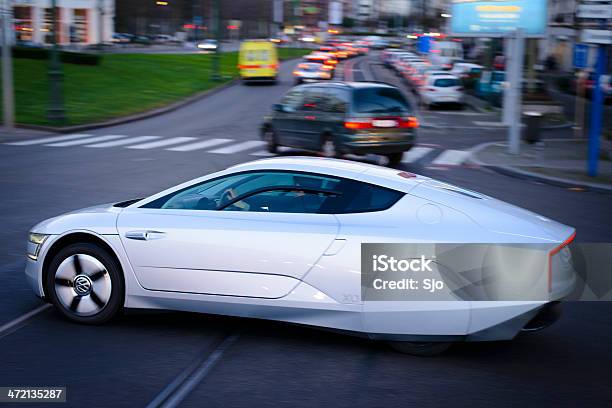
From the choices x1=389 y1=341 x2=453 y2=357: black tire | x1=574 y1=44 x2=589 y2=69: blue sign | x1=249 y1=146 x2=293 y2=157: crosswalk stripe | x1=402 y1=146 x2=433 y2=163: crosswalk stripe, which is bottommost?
x1=402 y1=146 x2=433 y2=163: crosswalk stripe

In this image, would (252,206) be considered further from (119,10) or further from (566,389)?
(119,10)

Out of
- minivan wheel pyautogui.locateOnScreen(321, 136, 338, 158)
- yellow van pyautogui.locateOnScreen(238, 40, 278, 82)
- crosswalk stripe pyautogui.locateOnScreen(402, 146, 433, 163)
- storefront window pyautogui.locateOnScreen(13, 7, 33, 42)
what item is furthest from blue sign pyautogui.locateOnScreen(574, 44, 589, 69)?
storefront window pyautogui.locateOnScreen(13, 7, 33, 42)

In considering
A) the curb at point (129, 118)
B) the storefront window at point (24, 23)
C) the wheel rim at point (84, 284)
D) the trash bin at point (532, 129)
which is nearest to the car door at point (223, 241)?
the wheel rim at point (84, 284)

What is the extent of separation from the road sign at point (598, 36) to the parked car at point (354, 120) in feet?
13.8

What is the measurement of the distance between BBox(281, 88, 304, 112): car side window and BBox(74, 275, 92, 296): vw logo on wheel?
13.8m

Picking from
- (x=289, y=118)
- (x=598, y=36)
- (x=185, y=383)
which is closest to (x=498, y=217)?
(x=185, y=383)

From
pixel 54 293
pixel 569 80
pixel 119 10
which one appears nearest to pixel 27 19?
pixel 119 10

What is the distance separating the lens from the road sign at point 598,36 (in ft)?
53.8

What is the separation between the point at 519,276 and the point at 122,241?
2.98 m

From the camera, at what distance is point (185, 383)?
17.6ft

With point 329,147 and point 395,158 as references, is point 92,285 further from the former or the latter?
point 395,158

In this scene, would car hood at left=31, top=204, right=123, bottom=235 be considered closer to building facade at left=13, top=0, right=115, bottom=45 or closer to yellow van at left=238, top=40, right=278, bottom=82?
yellow van at left=238, top=40, right=278, bottom=82

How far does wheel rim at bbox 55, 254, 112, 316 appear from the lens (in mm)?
6480

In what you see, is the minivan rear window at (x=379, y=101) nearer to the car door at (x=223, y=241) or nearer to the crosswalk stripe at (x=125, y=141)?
the crosswalk stripe at (x=125, y=141)
